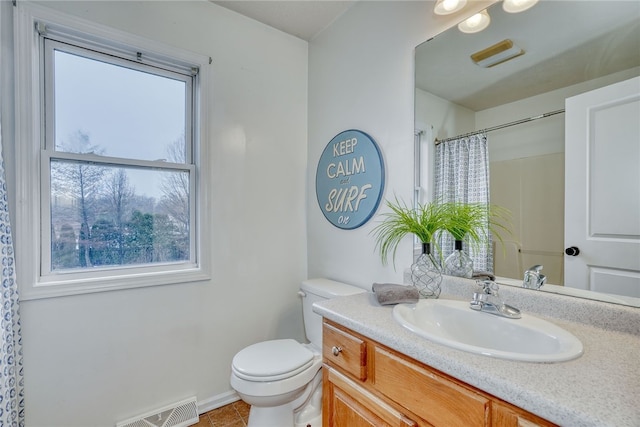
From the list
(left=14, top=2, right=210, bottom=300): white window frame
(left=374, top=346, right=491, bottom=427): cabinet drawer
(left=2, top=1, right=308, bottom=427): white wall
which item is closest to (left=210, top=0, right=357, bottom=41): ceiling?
(left=2, top=1, right=308, bottom=427): white wall

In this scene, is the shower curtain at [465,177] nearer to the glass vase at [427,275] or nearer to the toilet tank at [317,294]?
the glass vase at [427,275]

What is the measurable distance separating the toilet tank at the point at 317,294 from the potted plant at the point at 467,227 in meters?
0.56

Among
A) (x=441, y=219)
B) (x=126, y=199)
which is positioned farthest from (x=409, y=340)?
(x=126, y=199)

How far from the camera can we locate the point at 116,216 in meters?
1.61

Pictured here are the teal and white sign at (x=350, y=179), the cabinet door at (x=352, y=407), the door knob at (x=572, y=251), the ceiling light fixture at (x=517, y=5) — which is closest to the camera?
the cabinet door at (x=352, y=407)

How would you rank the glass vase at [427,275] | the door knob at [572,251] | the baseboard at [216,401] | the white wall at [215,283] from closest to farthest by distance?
the door knob at [572,251] → the glass vase at [427,275] → the white wall at [215,283] → the baseboard at [216,401]

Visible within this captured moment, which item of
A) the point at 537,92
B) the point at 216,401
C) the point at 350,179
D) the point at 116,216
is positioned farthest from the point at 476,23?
the point at 216,401

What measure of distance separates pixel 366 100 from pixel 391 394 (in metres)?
1.48

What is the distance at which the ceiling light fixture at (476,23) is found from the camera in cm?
122

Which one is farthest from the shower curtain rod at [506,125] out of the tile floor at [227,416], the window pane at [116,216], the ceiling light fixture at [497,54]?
the tile floor at [227,416]

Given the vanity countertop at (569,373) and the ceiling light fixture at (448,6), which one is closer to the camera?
the vanity countertop at (569,373)

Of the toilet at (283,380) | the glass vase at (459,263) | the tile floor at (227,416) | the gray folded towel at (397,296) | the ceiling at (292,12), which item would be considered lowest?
the tile floor at (227,416)

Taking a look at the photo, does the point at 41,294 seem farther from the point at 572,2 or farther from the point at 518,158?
the point at 572,2

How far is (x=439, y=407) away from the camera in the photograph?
0.73 m
